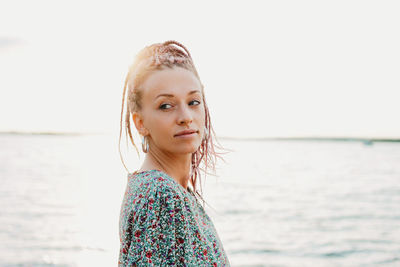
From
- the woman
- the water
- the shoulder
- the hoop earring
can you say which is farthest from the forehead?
the water

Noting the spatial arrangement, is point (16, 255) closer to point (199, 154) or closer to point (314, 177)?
point (199, 154)

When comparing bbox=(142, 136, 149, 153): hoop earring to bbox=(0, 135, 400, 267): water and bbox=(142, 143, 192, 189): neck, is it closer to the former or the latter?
bbox=(142, 143, 192, 189): neck

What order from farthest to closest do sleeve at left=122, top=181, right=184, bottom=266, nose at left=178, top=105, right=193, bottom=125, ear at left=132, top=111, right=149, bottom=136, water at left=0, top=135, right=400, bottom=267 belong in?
water at left=0, top=135, right=400, bottom=267, ear at left=132, top=111, right=149, bottom=136, nose at left=178, top=105, right=193, bottom=125, sleeve at left=122, top=181, right=184, bottom=266

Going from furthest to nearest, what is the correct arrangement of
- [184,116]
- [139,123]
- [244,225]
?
[244,225] → [139,123] → [184,116]

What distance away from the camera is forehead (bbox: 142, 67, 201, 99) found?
5.57 feet

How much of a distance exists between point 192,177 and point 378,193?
20696 millimetres

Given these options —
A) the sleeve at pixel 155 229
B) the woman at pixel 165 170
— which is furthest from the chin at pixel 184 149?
the sleeve at pixel 155 229

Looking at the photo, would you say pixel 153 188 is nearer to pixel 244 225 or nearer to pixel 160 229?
pixel 160 229

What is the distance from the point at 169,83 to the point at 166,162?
0.30 meters

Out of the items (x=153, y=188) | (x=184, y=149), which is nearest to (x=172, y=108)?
(x=184, y=149)

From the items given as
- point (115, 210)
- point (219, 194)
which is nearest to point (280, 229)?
point (115, 210)

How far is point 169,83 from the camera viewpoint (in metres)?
1.71

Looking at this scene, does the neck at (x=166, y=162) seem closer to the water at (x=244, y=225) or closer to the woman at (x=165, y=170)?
the woman at (x=165, y=170)

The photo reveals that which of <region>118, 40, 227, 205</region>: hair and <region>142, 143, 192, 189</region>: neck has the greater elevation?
<region>118, 40, 227, 205</region>: hair
